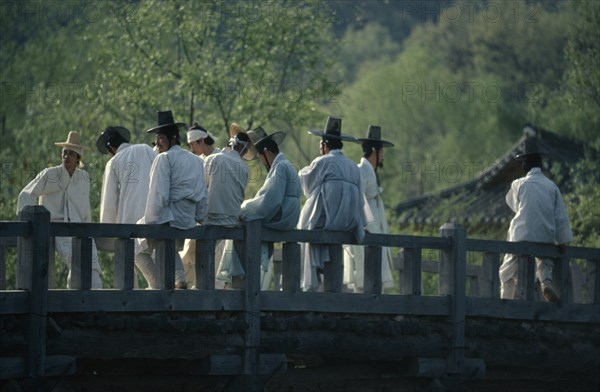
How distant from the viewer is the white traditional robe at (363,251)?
16047mm

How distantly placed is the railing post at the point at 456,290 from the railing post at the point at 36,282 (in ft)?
14.7

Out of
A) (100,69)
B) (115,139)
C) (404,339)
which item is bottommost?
(404,339)

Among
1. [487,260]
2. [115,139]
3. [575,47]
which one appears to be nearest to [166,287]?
[115,139]

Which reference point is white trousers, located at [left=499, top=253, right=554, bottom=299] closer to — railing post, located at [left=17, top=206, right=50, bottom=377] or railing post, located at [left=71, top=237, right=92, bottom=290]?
railing post, located at [left=71, top=237, right=92, bottom=290]

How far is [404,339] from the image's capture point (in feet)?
46.5

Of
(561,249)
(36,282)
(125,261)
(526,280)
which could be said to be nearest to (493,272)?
(526,280)

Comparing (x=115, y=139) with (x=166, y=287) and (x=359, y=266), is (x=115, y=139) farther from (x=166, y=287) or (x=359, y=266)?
(x=359, y=266)

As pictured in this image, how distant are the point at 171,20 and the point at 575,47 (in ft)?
24.4

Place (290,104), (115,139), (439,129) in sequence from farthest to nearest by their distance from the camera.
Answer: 1. (439,129)
2. (290,104)
3. (115,139)

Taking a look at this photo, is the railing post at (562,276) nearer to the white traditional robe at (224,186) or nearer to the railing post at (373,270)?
the railing post at (373,270)

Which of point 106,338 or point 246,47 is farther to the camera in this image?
point 246,47

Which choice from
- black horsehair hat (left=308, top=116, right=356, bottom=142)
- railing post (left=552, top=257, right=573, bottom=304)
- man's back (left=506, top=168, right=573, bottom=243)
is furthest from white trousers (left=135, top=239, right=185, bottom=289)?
railing post (left=552, top=257, right=573, bottom=304)

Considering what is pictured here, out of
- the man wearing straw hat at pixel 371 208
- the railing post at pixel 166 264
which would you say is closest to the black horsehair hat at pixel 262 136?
the railing post at pixel 166 264

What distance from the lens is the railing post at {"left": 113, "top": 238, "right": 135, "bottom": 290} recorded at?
12055mm
